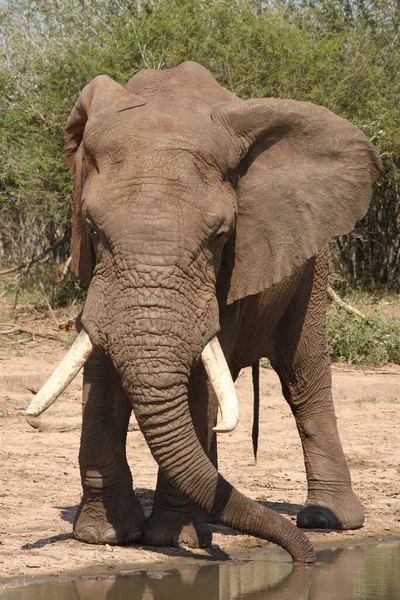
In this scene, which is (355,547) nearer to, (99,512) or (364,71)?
(99,512)

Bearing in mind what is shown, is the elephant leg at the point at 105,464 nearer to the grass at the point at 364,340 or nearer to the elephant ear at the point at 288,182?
the elephant ear at the point at 288,182

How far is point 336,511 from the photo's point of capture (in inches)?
237

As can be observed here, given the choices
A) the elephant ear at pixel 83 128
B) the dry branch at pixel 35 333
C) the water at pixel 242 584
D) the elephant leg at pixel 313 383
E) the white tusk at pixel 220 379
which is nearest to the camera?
Result: the white tusk at pixel 220 379

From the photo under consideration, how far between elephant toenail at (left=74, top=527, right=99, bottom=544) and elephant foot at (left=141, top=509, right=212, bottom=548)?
0.83ft

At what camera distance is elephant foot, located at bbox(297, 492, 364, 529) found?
599cm

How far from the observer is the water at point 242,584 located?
4359 millimetres

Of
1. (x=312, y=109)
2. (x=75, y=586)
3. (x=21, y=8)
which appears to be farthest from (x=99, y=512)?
(x=21, y=8)

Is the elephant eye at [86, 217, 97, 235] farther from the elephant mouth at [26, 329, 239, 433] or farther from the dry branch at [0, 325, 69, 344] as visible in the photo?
the dry branch at [0, 325, 69, 344]

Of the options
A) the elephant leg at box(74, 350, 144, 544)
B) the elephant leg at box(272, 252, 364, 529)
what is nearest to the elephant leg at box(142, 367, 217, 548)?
the elephant leg at box(74, 350, 144, 544)

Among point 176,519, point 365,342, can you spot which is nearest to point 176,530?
point 176,519

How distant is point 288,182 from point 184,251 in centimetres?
97

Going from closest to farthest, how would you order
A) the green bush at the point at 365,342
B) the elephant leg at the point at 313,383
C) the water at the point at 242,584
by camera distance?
the water at the point at 242,584
the elephant leg at the point at 313,383
the green bush at the point at 365,342

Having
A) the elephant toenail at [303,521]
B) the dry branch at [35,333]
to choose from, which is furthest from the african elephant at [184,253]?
the dry branch at [35,333]

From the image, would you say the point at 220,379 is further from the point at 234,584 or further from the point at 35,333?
the point at 35,333
